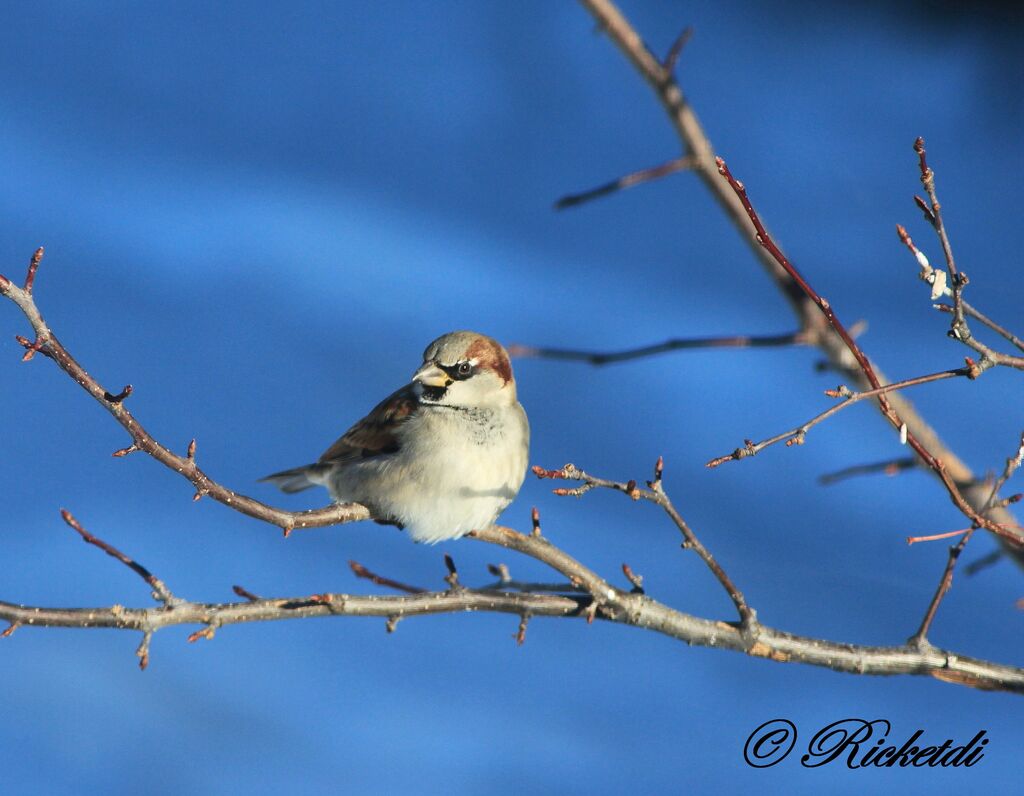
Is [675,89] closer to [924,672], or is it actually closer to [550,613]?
[550,613]

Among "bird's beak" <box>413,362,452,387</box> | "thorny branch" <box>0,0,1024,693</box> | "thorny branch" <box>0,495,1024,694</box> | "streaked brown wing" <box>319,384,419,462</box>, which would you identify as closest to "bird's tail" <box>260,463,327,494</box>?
"streaked brown wing" <box>319,384,419,462</box>

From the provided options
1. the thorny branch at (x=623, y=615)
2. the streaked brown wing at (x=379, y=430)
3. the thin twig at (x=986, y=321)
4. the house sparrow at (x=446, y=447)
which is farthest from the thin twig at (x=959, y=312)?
the streaked brown wing at (x=379, y=430)

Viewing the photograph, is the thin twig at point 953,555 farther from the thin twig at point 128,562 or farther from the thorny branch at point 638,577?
the thin twig at point 128,562

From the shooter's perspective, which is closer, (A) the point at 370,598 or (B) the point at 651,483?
(B) the point at 651,483

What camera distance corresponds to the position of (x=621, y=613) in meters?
1.78

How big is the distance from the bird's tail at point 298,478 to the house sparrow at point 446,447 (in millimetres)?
172

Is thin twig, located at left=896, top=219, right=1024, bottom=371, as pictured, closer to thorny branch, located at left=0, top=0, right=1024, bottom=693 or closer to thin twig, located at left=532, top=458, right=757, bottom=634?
thorny branch, located at left=0, top=0, right=1024, bottom=693

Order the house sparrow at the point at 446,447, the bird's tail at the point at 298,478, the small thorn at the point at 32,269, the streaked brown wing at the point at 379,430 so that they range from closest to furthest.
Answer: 1. the small thorn at the point at 32,269
2. the house sparrow at the point at 446,447
3. the streaked brown wing at the point at 379,430
4. the bird's tail at the point at 298,478

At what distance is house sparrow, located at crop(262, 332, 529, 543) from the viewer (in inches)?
93.1

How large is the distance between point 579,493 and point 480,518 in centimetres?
88

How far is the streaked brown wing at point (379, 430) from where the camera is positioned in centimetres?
251

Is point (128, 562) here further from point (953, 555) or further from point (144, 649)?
point (953, 555)

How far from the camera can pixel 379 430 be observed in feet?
8.33

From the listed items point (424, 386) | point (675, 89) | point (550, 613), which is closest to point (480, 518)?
point (424, 386)
